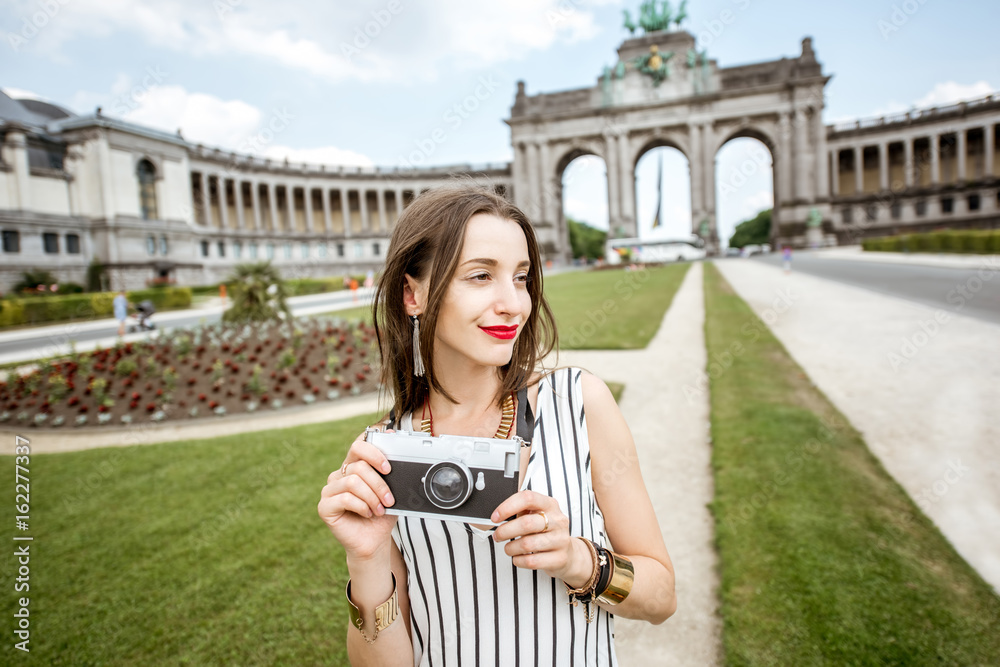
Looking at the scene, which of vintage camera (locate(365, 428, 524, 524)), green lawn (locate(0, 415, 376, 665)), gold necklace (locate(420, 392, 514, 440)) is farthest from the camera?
green lawn (locate(0, 415, 376, 665))

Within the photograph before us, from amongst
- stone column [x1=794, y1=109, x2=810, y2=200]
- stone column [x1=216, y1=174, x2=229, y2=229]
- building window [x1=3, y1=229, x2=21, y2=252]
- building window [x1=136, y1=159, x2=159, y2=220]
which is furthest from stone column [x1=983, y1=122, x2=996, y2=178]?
building window [x1=3, y1=229, x2=21, y2=252]

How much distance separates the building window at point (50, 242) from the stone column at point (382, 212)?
38.9 m

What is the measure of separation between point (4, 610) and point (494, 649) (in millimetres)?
4565

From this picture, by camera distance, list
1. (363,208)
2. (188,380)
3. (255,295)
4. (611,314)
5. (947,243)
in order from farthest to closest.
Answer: (363,208) → (947,243) → (611,314) → (255,295) → (188,380)

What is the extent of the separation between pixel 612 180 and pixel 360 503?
7326 cm

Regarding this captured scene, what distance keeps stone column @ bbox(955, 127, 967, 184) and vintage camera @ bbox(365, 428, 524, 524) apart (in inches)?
3476

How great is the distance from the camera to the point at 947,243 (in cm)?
3678

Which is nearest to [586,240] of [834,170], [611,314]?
[834,170]

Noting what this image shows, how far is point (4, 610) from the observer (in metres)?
4.19

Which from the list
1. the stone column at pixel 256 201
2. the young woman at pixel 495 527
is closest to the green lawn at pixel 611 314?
the young woman at pixel 495 527

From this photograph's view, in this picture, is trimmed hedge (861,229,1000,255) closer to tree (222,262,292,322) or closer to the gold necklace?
tree (222,262,292,322)

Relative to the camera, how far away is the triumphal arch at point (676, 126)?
212 feet

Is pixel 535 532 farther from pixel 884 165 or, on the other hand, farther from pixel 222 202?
pixel 884 165

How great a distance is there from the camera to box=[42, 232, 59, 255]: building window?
4253 cm
